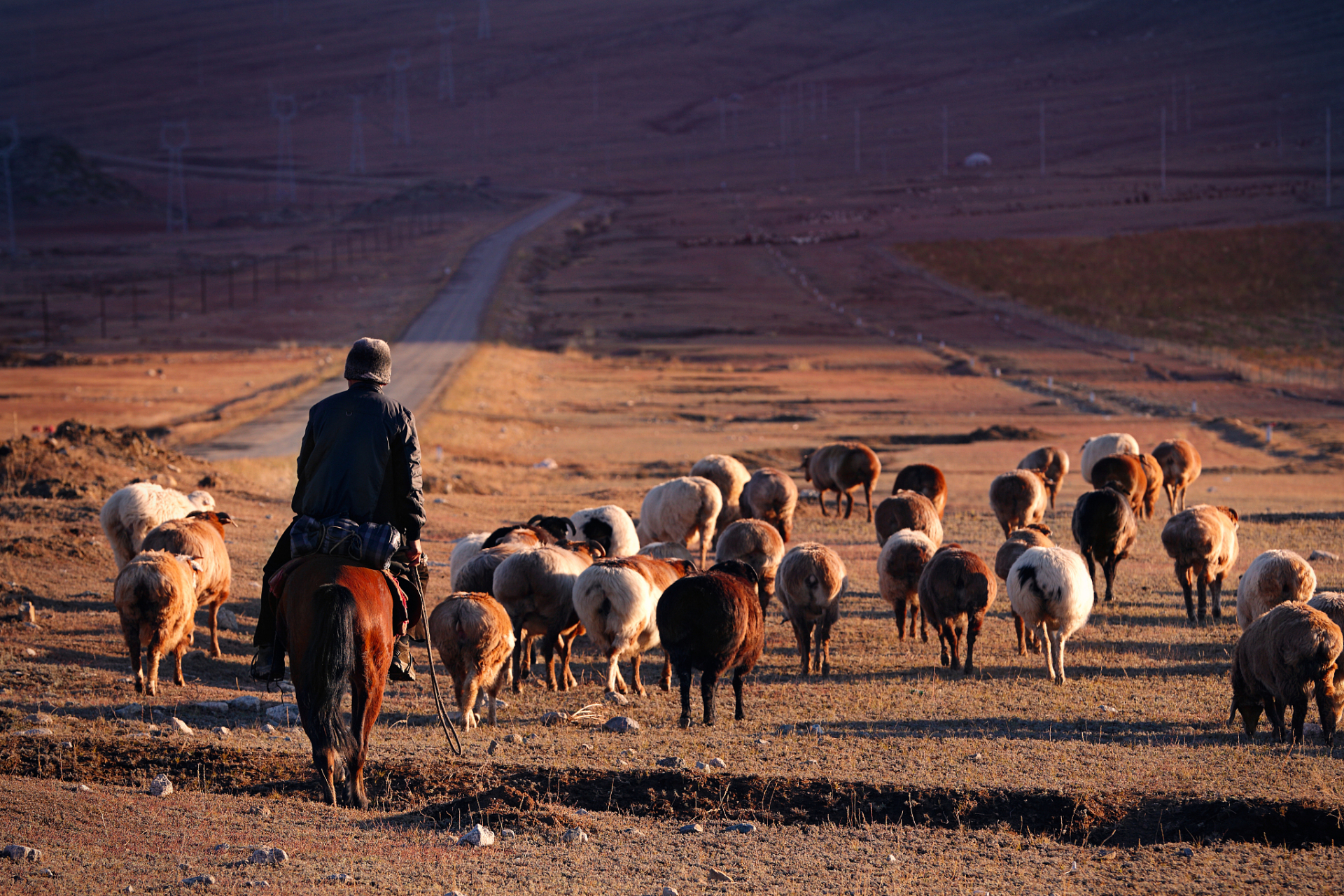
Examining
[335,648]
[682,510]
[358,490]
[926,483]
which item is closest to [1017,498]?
[926,483]

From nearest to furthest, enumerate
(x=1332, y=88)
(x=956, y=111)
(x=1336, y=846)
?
(x=1336, y=846) → (x=1332, y=88) → (x=956, y=111)

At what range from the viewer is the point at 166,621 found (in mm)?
11195

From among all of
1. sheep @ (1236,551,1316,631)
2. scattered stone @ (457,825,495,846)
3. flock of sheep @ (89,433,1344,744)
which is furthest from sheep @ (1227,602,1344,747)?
scattered stone @ (457,825,495,846)

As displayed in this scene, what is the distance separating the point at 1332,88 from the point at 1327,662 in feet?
647

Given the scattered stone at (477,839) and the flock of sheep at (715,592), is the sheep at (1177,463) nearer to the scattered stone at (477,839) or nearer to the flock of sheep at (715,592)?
the flock of sheep at (715,592)

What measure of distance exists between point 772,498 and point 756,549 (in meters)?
4.32

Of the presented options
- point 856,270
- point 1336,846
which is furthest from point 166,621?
point 856,270

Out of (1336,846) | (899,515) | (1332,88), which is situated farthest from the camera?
(1332,88)

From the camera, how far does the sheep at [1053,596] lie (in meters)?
12.6

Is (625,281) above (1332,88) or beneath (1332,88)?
beneath

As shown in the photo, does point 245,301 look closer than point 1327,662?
No

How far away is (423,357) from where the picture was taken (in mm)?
48781

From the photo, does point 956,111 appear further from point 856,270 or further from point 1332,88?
point 856,270

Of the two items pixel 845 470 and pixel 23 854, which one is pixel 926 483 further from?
pixel 23 854
